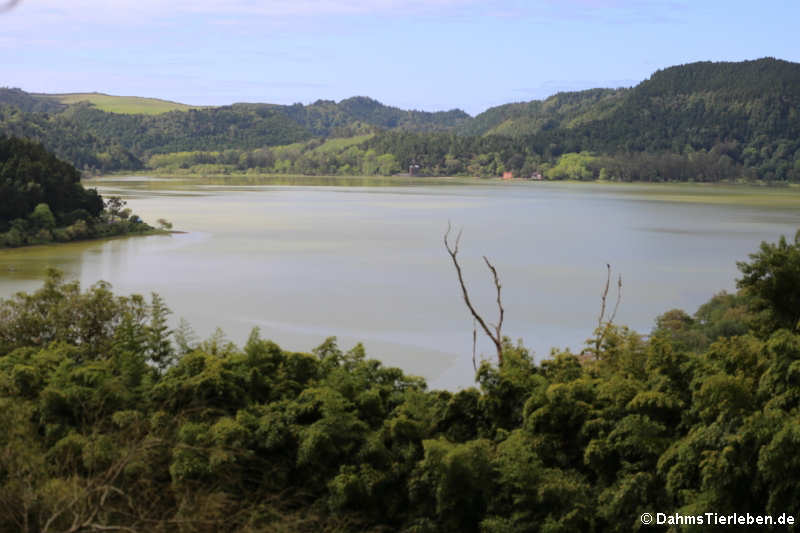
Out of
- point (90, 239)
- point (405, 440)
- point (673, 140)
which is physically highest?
point (673, 140)

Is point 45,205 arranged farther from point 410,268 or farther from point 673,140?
point 673,140

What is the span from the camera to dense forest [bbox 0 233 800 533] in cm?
390

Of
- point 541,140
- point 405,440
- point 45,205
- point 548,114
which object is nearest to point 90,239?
point 45,205

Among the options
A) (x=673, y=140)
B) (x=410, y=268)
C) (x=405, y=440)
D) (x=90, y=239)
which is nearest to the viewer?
(x=405, y=440)

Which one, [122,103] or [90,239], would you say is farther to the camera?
[122,103]

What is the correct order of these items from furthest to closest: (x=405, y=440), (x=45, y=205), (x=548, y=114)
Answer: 1. (x=548, y=114)
2. (x=45, y=205)
3. (x=405, y=440)

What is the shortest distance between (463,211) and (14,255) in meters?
23.4

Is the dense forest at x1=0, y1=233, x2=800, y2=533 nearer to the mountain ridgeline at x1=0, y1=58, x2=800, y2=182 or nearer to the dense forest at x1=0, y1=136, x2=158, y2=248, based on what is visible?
the dense forest at x1=0, y1=136, x2=158, y2=248

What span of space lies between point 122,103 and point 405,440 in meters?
139

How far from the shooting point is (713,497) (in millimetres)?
3873

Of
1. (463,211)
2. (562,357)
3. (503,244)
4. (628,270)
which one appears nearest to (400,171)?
(463,211)

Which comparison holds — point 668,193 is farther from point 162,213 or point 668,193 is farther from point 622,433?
point 622,433

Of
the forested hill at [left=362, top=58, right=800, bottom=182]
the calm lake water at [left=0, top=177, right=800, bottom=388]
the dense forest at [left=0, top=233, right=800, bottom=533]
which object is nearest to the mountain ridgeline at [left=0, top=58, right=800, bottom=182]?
the forested hill at [left=362, top=58, right=800, bottom=182]

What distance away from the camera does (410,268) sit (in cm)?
2220
